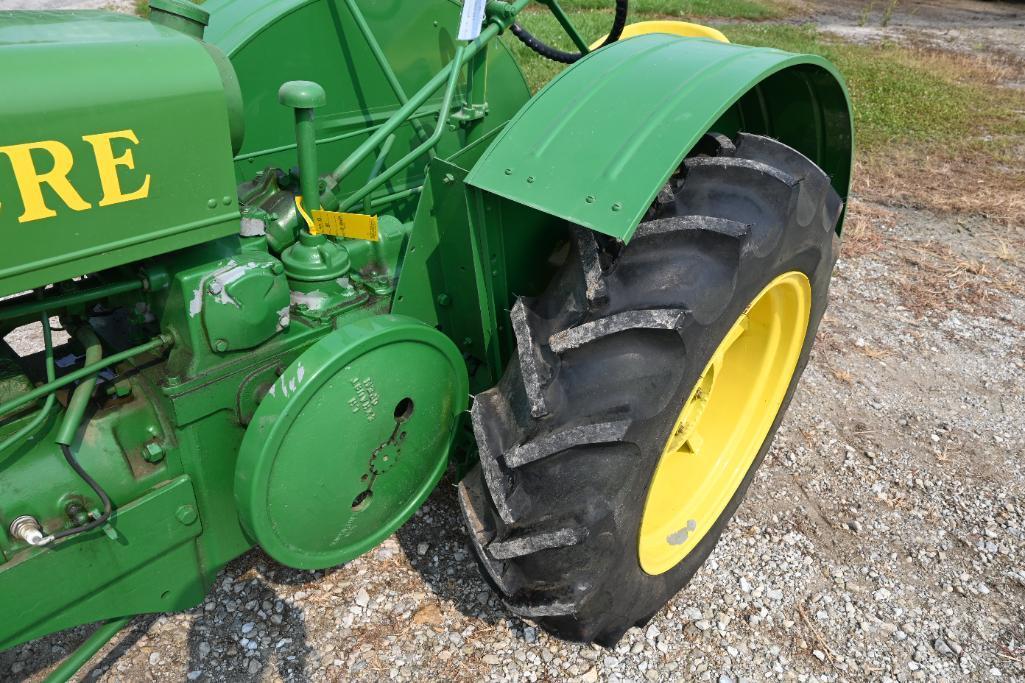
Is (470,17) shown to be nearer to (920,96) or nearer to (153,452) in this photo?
(153,452)

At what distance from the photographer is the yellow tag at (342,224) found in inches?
67.1

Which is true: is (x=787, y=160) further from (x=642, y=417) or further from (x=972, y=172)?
(x=972, y=172)

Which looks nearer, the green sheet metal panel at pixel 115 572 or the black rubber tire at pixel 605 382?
the green sheet metal panel at pixel 115 572

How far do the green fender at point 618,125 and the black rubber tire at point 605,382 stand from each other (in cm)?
14

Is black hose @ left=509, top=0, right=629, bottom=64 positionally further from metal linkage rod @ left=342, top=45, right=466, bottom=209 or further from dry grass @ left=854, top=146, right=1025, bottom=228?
dry grass @ left=854, top=146, right=1025, bottom=228

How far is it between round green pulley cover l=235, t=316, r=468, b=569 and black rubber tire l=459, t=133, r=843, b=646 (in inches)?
5.5

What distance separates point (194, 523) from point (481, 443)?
63cm

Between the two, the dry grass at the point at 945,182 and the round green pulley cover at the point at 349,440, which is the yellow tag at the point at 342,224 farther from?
the dry grass at the point at 945,182

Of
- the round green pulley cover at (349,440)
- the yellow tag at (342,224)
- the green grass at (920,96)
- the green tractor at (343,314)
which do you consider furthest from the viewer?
the green grass at (920,96)

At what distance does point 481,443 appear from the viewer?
1.69 m

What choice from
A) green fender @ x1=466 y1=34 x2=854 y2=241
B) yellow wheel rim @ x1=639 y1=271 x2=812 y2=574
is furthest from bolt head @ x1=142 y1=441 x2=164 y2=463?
yellow wheel rim @ x1=639 y1=271 x2=812 y2=574

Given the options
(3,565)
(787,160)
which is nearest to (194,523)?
(3,565)

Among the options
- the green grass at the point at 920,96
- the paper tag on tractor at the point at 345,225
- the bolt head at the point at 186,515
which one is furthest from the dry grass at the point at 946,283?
the bolt head at the point at 186,515

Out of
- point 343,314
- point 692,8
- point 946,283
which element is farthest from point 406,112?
point 692,8
